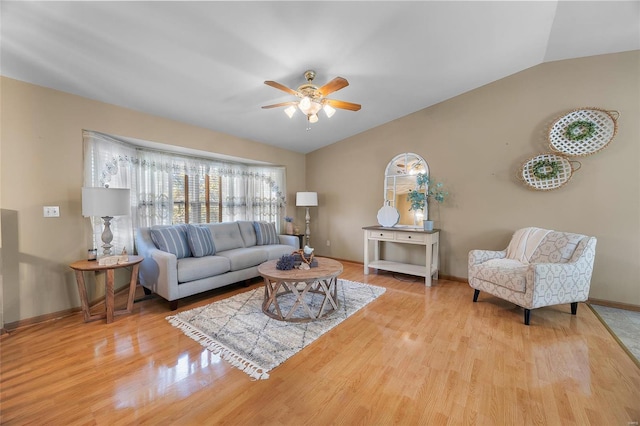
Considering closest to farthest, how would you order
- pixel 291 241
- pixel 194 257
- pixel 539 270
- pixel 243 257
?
pixel 539 270, pixel 194 257, pixel 243 257, pixel 291 241

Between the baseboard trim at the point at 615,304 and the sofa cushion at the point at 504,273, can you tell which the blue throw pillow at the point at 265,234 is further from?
the baseboard trim at the point at 615,304

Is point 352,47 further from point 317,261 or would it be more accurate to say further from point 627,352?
point 627,352

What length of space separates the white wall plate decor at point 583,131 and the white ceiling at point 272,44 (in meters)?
0.72

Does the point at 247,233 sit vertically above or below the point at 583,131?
below

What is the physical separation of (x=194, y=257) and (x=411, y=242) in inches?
121

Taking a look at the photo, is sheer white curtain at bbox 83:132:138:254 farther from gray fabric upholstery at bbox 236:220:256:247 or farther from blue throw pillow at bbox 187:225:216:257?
gray fabric upholstery at bbox 236:220:256:247

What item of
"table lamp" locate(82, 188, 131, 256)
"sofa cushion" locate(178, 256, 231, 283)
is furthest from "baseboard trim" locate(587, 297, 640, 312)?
"table lamp" locate(82, 188, 131, 256)

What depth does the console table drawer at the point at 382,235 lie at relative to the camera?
3.96 m

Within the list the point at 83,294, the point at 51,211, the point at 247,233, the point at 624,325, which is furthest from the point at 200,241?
the point at 624,325

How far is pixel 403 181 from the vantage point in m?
4.43

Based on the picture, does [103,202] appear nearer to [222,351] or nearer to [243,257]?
[243,257]

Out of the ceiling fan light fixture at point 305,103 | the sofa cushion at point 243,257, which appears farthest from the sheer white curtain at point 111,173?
the ceiling fan light fixture at point 305,103

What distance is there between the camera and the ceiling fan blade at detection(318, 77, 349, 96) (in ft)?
7.29

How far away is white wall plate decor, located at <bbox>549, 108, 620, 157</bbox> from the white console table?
1.83 meters
